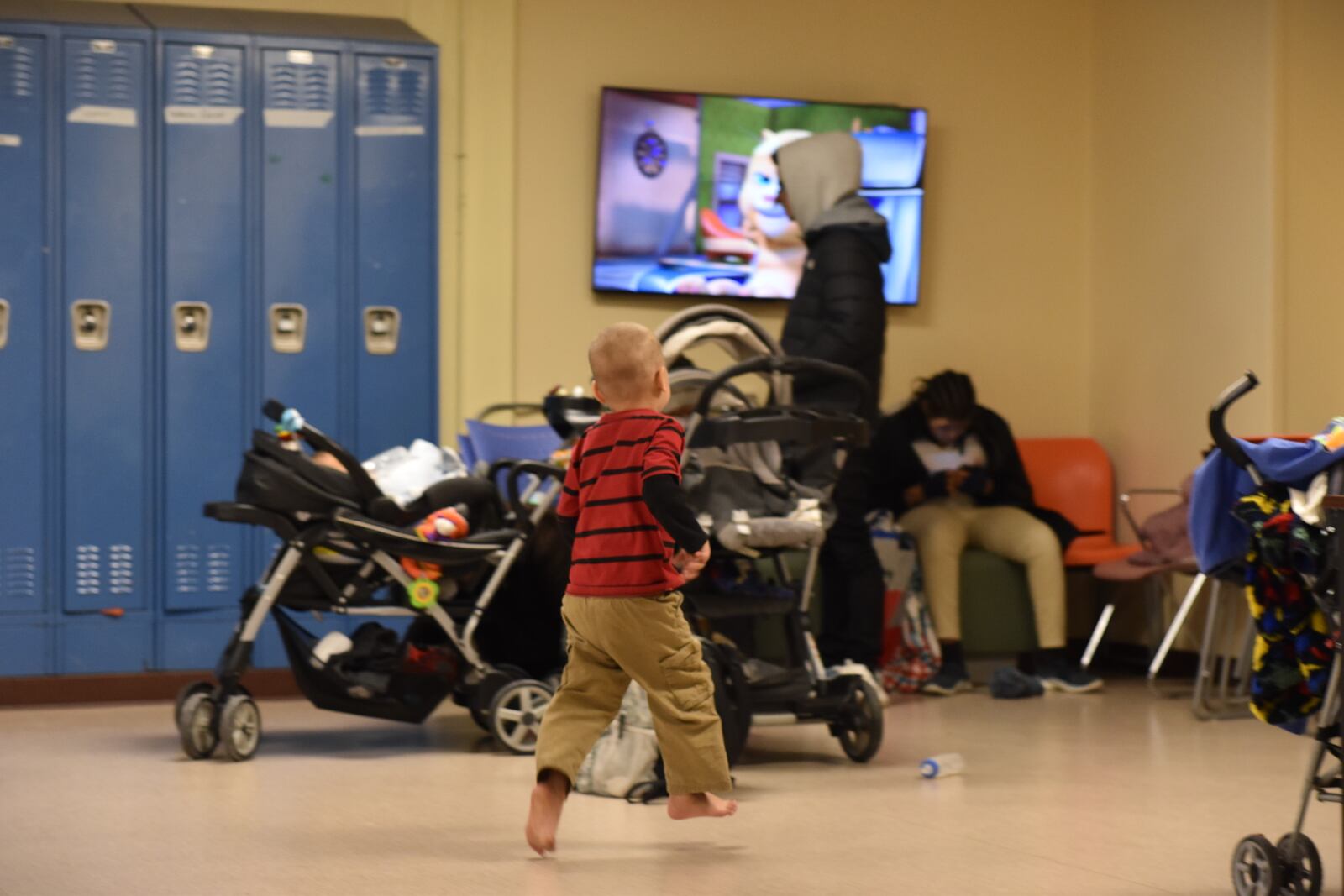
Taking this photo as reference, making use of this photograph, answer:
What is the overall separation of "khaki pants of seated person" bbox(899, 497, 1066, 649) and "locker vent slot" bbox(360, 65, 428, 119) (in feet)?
8.19

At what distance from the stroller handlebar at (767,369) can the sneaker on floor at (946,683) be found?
6.51ft

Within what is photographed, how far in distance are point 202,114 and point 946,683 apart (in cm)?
346

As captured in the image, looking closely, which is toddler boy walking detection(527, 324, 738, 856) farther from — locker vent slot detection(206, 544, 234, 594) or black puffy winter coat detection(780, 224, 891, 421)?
locker vent slot detection(206, 544, 234, 594)

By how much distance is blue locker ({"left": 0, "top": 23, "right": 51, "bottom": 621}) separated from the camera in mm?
5805

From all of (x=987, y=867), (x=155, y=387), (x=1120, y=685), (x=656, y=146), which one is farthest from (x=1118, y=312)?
(x=987, y=867)

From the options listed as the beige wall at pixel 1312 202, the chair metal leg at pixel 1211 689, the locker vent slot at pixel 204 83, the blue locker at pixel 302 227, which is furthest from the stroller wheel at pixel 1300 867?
the locker vent slot at pixel 204 83

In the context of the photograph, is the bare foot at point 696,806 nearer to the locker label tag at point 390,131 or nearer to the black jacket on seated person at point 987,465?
the black jacket on seated person at point 987,465

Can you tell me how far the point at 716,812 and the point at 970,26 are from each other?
16.3 ft

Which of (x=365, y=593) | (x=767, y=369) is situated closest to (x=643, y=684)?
(x=767, y=369)

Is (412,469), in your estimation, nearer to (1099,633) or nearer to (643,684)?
(643,684)

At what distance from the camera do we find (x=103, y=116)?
5906 mm

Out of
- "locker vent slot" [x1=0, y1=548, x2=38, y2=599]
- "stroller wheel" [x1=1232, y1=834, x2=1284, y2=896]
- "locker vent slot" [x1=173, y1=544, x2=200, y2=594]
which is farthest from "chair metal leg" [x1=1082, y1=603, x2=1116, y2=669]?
"locker vent slot" [x1=0, y1=548, x2=38, y2=599]

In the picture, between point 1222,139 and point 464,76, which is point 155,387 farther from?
point 1222,139

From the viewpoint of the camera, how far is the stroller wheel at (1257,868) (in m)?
2.80
